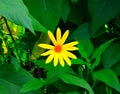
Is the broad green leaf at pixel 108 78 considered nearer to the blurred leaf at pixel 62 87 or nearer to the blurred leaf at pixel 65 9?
the blurred leaf at pixel 62 87

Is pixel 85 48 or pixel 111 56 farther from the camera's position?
pixel 111 56

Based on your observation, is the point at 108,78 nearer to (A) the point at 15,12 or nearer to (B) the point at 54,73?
(B) the point at 54,73

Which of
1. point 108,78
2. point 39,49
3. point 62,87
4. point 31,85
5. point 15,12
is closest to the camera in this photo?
point 15,12

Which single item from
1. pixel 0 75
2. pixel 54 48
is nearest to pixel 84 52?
pixel 54 48

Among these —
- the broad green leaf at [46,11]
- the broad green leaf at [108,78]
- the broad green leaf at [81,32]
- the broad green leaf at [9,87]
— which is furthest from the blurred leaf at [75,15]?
the broad green leaf at [9,87]

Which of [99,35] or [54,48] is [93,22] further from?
[54,48]

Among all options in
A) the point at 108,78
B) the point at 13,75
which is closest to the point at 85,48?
the point at 108,78
